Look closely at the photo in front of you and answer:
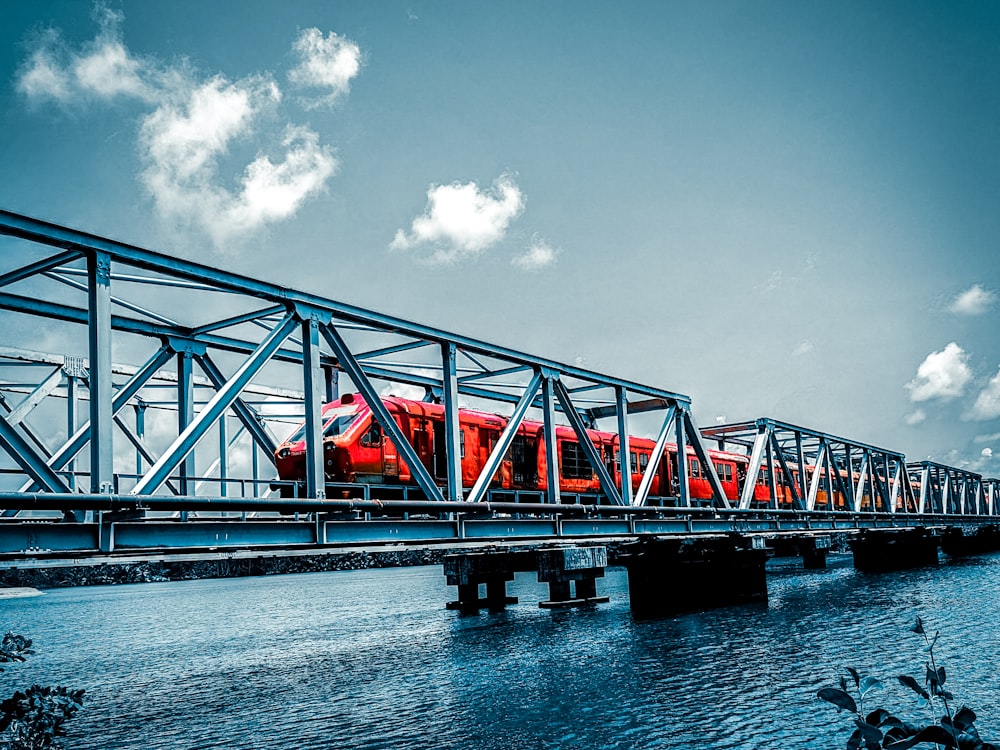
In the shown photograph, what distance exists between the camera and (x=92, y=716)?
23172 mm

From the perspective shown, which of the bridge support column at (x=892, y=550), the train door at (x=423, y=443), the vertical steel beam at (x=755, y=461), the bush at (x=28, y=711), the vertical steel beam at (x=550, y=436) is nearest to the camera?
the bush at (x=28, y=711)

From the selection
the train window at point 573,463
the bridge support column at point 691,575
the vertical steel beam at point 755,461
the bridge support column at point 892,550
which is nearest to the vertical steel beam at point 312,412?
the train window at point 573,463

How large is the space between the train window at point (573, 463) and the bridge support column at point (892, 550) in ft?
123

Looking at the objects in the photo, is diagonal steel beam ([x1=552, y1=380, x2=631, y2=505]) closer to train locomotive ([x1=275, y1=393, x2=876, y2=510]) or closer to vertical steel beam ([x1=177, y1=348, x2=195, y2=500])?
train locomotive ([x1=275, y1=393, x2=876, y2=510])

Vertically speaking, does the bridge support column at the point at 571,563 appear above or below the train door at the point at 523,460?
below

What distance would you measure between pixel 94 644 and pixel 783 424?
3798 cm

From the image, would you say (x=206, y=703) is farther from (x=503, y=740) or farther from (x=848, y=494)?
(x=848, y=494)

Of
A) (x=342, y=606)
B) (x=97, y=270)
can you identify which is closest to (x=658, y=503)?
(x=342, y=606)

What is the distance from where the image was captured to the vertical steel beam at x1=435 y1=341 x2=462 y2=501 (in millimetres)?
21328

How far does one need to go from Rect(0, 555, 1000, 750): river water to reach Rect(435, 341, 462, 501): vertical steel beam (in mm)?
5457

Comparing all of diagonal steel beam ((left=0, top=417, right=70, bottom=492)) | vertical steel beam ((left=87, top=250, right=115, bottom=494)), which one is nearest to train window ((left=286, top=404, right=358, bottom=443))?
vertical steel beam ((left=87, top=250, right=115, bottom=494))

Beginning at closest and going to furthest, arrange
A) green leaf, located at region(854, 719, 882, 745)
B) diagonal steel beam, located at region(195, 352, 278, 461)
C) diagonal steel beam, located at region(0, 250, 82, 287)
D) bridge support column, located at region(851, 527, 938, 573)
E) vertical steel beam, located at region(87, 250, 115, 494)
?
1. green leaf, located at region(854, 719, 882, 745)
2. vertical steel beam, located at region(87, 250, 115, 494)
3. diagonal steel beam, located at region(0, 250, 82, 287)
4. diagonal steel beam, located at region(195, 352, 278, 461)
5. bridge support column, located at region(851, 527, 938, 573)

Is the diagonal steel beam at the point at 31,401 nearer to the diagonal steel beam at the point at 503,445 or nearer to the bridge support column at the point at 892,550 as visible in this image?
the diagonal steel beam at the point at 503,445

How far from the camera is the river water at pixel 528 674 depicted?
18.7 metres
